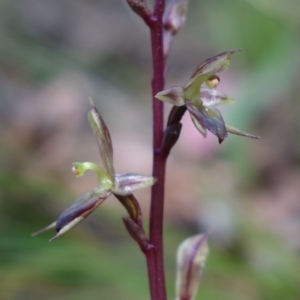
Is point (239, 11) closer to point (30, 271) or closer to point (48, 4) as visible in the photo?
point (30, 271)

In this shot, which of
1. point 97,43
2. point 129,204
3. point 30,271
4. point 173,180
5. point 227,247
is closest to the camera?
point 129,204

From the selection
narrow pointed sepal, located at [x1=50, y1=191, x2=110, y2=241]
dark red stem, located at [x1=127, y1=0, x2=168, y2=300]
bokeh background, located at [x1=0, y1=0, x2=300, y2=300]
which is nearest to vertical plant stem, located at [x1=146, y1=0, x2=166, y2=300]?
dark red stem, located at [x1=127, y1=0, x2=168, y2=300]

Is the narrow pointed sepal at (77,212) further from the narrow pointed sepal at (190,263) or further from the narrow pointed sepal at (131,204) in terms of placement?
the narrow pointed sepal at (190,263)

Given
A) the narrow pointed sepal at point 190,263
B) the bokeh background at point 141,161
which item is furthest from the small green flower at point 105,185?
the bokeh background at point 141,161

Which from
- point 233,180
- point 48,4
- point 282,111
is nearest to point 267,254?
point 233,180

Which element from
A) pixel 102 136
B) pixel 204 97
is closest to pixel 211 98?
pixel 204 97

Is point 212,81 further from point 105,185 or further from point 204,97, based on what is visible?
point 105,185
